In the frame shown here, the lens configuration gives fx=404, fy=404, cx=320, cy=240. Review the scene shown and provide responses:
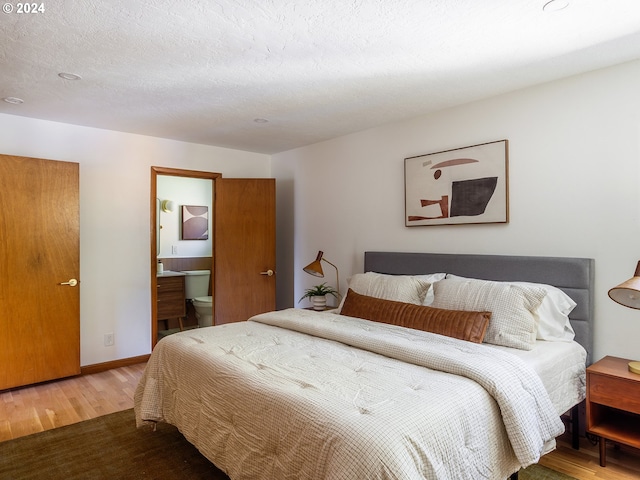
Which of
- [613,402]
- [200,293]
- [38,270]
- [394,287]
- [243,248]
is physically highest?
[243,248]

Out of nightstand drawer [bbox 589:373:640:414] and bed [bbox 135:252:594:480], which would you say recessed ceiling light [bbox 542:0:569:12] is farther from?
nightstand drawer [bbox 589:373:640:414]

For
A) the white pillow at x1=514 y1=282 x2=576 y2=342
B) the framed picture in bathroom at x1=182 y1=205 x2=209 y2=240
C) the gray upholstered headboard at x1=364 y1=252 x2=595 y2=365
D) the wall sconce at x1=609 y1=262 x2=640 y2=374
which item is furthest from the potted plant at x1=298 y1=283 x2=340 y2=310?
the framed picture in bathroom at x1=182 y1=205 x2=209 y2=240

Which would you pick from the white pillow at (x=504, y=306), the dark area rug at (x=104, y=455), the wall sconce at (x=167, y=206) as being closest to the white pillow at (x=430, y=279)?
the white pillow at (x=504, y=306)

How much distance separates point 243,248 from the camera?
15.4 ft

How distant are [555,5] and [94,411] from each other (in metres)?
3.81

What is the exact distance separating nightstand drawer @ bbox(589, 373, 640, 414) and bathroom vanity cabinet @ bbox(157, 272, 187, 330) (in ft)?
14.9

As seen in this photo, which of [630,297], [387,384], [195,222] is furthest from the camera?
[195,222]

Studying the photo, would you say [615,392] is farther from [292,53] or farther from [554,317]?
[292,53]

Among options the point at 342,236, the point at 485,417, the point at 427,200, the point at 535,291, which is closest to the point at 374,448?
the point at 485,417

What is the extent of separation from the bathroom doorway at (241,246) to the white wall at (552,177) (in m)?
1.27

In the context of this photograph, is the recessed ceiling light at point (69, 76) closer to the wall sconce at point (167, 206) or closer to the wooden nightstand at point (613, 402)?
the wall sconce at point (167, 206)

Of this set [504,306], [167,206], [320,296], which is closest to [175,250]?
[167,206]

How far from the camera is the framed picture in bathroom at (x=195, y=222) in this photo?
5867 mm

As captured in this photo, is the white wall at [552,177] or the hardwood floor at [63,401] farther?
the hardwood floor at [63,401]
